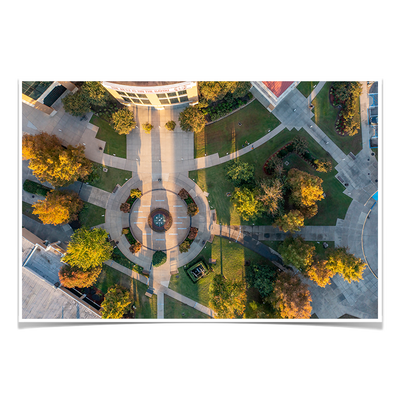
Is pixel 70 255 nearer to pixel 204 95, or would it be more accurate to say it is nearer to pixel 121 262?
pixel 121 262

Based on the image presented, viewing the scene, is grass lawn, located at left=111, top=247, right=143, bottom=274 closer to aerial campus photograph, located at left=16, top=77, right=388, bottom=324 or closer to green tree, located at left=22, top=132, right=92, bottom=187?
aerial campus photograph, located at left=16, top=77, right=388, bottom=324

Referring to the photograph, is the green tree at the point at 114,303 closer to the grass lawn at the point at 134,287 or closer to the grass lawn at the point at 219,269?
the grass lawn at the point at 134,287

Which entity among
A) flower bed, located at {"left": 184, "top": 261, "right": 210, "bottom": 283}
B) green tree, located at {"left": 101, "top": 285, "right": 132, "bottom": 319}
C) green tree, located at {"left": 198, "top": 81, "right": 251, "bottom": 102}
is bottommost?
green tree, located at {"left": 101, "top": 285, "right": 132, "bottom": 319}

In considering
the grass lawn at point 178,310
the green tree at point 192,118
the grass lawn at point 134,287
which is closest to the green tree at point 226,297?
the grass lawn at point 178,310

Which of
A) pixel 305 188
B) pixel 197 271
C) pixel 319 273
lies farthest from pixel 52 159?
pixel 319 273

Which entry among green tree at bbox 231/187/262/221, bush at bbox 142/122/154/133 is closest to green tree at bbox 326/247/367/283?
green tree at bbox 231/187/262/221

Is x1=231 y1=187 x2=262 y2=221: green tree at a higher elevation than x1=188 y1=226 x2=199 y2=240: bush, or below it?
higher
